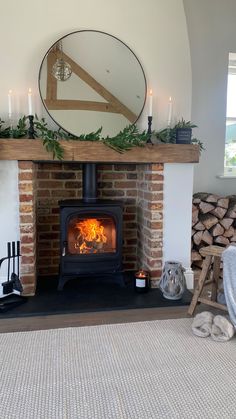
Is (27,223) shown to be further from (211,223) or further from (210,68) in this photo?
(210,68)

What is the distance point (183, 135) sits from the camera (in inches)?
104

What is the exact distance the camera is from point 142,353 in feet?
6.26

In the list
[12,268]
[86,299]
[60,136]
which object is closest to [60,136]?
[60,136]

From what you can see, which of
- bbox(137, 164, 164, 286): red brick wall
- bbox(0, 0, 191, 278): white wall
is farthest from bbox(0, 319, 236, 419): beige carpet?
bbox(0, 0, 191, 278): white wall

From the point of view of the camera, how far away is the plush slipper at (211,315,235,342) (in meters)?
2.06

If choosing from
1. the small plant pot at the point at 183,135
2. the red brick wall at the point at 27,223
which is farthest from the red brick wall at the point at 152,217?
the red brick wall at the point at 27,223

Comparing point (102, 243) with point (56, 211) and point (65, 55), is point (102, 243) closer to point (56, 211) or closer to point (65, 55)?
point (56, 211)

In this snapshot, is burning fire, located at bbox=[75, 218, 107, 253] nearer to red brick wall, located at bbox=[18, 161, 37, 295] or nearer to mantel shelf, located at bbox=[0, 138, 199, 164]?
red brick wall, located at bbox=[18, 161, 37, 295]

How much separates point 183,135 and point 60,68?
3.58 ft

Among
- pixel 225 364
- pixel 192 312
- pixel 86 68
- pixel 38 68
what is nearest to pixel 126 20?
pixel 86 68

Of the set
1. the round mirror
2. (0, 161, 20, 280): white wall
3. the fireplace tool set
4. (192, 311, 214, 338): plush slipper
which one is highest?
the round mirror

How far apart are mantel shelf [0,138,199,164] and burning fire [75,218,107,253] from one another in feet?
1.81

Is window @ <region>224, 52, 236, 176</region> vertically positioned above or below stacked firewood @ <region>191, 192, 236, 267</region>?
above

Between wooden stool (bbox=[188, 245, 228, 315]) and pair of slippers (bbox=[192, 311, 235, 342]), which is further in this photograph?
wooden stool (bbox=[188, 245, 228, 315])
